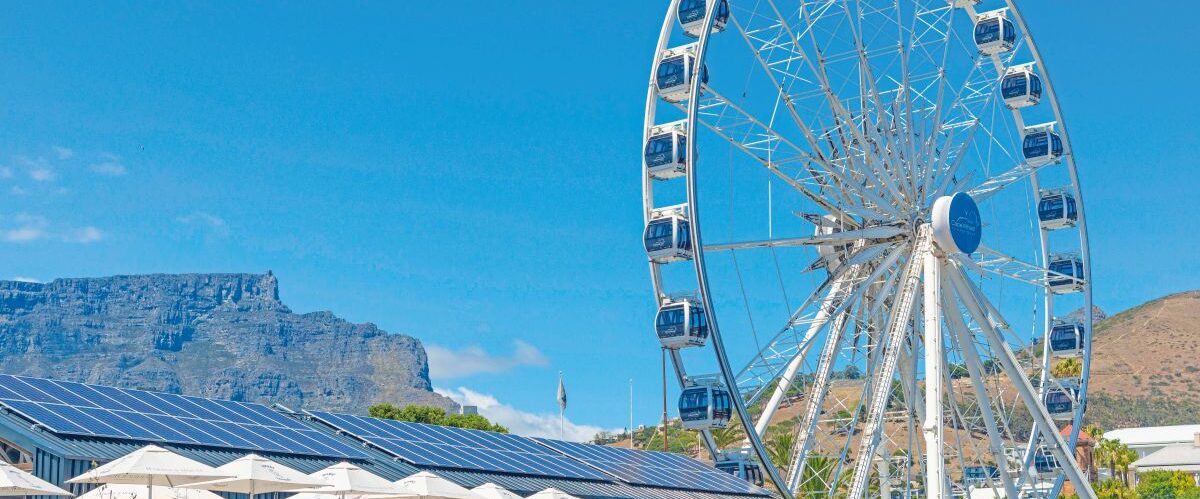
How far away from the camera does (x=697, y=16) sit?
183ft

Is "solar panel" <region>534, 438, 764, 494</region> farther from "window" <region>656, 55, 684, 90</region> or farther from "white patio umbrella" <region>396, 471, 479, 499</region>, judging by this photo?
"white patio umbrella" <region>396, 471, 479, 499</region>

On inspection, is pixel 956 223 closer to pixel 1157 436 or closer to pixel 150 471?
pixel 150 471

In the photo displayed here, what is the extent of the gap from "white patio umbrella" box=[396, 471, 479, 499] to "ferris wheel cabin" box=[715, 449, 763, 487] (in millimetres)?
14904

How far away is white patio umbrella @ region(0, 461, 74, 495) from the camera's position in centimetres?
3034

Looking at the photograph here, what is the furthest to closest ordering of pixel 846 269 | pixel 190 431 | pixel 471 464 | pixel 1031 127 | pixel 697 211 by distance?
pixel 1031 127, pixel 846 269, pixel 697 211, pixel 471 464, pixel 190 431

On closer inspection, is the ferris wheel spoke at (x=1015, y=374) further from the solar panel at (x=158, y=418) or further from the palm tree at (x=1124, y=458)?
the palm tree at (x=1124, y=458)

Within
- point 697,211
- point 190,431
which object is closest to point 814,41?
point 697,211

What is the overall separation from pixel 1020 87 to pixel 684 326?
2276 cm

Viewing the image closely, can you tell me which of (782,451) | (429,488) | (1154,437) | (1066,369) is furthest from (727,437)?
(1154,437)

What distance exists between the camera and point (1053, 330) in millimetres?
69000

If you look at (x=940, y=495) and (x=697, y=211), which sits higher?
(x=697, y=211)

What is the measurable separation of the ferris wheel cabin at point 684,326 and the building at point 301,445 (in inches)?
190

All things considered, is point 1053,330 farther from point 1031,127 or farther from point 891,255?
point 891,255

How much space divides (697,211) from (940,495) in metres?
12.3
